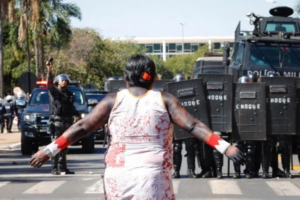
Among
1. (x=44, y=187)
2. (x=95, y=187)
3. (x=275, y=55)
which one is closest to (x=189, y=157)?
(x=95, y=187)

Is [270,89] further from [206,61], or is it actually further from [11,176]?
[206,61]

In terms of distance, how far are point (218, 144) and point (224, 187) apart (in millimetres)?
7765

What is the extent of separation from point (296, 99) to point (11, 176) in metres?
5.62

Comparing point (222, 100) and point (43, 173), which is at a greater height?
point (222, 100)

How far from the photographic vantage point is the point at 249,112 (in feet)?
51.1

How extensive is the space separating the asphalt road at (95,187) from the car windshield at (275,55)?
5751 mm

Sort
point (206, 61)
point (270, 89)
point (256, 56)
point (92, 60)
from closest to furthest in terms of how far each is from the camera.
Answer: point (270, 89) < point (256, 56) < point (206, 61) < point (92, 60)

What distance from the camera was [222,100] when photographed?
51.0 ft

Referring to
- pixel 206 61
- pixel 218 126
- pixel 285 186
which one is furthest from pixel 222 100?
pixel 206 61

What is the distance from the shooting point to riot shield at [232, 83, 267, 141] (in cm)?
1536

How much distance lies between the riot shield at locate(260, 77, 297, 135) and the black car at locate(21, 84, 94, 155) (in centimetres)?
807

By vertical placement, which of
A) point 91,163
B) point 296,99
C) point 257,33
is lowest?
point 91,163

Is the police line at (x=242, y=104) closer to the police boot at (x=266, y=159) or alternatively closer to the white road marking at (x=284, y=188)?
the police boot at (x=266, y=159)

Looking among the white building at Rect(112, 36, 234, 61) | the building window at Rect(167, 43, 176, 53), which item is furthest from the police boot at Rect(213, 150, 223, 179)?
the building window at Rect(167, 43, 176, 53)
